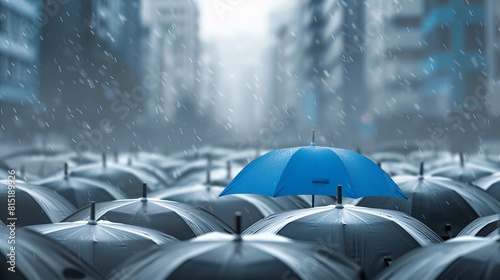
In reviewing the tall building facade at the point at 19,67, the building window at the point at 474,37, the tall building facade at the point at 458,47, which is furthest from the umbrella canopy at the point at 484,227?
the building window at the point at 474,37

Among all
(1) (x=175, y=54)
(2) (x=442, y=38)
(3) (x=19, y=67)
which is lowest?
(3) (x=19, y=67)

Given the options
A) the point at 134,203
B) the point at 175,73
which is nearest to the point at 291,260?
the point at 134,203

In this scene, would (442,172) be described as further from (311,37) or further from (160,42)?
(160,42)

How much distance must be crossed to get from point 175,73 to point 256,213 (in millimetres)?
125014

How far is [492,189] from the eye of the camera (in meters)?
10.2

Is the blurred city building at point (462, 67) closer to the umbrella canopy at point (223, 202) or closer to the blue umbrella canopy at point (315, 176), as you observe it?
the umbrella canopy at point (223, 202)

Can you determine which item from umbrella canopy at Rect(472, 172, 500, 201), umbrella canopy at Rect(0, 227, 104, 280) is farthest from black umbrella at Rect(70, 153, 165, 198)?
umbrella canopy at Rect(0, 227, 104, 280)

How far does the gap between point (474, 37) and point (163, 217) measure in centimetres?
5303

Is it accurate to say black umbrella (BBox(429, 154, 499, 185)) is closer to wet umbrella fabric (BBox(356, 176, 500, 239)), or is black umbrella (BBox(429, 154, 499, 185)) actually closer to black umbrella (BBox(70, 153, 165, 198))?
wet umbrella fabric (BBox(356, 176, 500, 239))

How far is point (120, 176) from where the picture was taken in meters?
12.6

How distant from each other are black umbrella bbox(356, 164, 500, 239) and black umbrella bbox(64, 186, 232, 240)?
2.28 metres

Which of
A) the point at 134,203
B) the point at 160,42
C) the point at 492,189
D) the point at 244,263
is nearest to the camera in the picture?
the point at 244,263

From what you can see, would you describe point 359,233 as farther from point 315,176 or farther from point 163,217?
point 315,176

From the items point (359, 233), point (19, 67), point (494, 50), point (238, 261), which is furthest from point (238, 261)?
point (494, 50)
